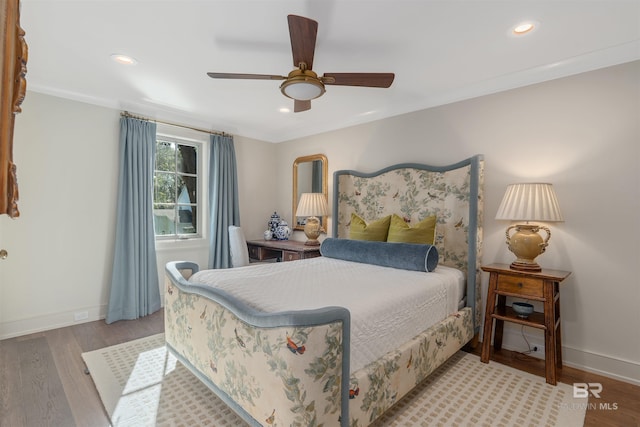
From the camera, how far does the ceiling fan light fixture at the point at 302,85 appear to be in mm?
1911

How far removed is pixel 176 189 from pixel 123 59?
6.00 ft

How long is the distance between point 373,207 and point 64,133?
3.35 metres

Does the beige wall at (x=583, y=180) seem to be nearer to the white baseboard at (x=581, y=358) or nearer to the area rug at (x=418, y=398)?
the white baseboard at (x=581, y=358)

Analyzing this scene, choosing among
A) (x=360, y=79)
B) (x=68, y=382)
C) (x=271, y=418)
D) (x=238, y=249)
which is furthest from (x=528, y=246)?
(x=68, y=382)

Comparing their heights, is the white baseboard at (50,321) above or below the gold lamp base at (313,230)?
below

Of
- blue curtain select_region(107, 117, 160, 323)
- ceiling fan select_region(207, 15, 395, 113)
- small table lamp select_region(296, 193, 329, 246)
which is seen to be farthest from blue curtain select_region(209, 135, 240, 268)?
ceiling fan select_region(207, 15, 395, 113)

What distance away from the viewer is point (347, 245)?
9.64ft

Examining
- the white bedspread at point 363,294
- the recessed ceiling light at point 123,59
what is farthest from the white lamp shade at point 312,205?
the recessed ceiling light at point 123,59

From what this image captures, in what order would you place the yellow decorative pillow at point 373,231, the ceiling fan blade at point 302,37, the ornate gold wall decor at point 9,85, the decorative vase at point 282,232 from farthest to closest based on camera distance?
the decorative vase at point 282,232 → the yellow decorative pillow at point 373,231 → the ceiling fan blade at point 302,37 → the ornate gold wall decor at point 9,85

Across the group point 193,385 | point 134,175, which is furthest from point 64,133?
point 193,385

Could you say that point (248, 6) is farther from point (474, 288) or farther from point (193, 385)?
point (474, 288)

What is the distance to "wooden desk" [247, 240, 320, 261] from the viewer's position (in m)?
3.60

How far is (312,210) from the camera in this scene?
384 cm

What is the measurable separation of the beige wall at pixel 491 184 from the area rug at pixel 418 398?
65 cm
